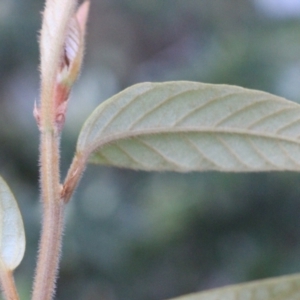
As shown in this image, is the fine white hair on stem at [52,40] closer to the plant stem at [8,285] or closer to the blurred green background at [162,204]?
the plant stem at [8,285]

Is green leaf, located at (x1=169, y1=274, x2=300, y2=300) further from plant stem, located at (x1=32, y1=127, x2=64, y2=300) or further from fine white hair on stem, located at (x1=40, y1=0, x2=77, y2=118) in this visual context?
fine white hair on stem, located at (x1=40, y1=0, x2=77, y2=118)

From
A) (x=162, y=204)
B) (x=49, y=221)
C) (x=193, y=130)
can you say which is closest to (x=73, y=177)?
(x=49, y=221)

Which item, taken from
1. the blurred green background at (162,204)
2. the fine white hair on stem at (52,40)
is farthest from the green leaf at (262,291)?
the blurred green background at (162,204)

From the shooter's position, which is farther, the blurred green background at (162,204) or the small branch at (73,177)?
the blurred green background at (162,204)

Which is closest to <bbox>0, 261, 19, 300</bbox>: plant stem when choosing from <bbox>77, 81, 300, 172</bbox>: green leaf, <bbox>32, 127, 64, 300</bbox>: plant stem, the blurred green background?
<bbox>32, 127, 64, 300</bbox>: plant stem

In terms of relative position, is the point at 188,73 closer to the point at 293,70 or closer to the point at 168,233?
the point at 293,70

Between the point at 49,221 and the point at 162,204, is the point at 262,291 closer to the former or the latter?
the point at 49,221
